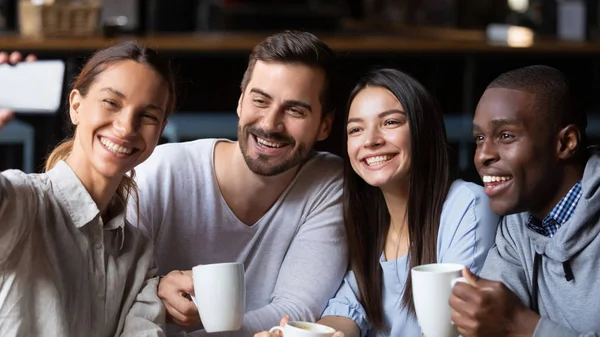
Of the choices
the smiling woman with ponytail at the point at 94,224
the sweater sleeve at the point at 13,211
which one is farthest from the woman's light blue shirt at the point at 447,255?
the sweater sleeve at the point at 13,211

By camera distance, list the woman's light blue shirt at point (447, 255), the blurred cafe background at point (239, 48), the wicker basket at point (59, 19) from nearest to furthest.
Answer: the woman's light blue shirt at point (447, 255) < the blurred cafe background at point (239, 48) < the wicker basket at point (59, 19)

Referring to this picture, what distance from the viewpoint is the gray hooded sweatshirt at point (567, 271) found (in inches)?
67.2

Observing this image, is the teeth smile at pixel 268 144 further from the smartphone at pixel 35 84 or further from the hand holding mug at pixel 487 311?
the smartphone at pixel 35 84

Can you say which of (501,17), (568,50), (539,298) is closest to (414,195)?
(539,298)

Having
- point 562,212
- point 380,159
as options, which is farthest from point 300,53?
point 562,212

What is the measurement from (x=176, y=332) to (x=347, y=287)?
386mm

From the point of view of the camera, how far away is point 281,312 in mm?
2115

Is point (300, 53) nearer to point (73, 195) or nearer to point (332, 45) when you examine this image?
point (73, 195)

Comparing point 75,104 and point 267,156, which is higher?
point 75,104

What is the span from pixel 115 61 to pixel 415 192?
71cm

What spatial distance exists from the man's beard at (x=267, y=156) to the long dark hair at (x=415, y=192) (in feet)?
0.43

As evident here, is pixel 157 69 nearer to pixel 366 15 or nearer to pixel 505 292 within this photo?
pixel 505 292

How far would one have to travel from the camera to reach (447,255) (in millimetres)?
2107

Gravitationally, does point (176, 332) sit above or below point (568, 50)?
below
